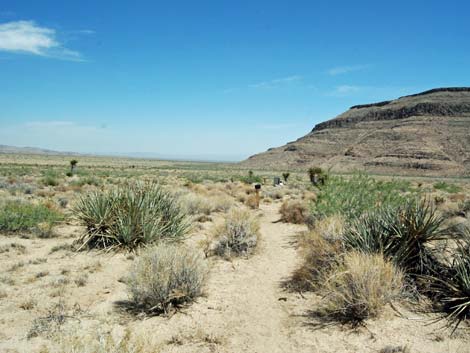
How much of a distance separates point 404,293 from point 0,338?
5.52 metres

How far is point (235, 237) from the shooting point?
9.22m

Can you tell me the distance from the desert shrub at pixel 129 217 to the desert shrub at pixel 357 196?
4.07 metres

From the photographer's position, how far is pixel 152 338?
455 centimetres

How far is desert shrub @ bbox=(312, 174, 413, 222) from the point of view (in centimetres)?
937

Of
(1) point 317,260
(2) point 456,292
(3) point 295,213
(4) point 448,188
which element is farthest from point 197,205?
(4) point 448,188

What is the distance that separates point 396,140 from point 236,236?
313ft

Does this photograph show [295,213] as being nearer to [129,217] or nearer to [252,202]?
[252,202]

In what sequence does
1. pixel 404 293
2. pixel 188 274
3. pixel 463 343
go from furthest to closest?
pixel 188 274
pixel 404 293
pixel 463 343

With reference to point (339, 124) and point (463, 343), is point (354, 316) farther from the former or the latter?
point (339, 124)

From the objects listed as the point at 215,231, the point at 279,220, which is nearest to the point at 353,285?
the point at 215,231

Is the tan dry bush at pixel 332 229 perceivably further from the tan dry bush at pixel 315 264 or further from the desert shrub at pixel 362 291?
the desert shrub at pixel 362 291

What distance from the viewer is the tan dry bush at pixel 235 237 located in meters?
8.95

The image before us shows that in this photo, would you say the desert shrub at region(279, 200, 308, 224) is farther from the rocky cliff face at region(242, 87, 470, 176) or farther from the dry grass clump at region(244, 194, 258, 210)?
the rocky cliff face at region(242, 87, 470, 176)

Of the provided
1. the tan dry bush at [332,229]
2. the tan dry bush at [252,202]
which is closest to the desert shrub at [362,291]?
the tan dry bush at [332,229]
